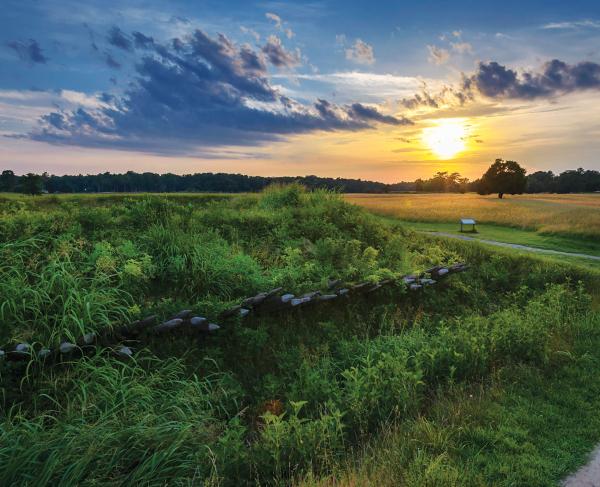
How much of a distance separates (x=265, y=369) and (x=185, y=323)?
141 centimetres

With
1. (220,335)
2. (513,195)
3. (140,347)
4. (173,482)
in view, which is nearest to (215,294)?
(220,335)

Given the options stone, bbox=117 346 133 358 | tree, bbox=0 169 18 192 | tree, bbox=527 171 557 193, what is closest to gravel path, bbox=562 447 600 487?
stone, bbox=117 346 133 358

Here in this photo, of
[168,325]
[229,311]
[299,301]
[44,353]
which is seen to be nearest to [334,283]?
[299,301]

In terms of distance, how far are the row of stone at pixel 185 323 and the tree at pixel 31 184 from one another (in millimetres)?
33136

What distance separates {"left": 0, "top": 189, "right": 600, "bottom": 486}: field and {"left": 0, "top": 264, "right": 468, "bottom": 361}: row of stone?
0.10 meters

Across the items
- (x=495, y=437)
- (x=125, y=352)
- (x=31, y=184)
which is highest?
(x=31, y=184)

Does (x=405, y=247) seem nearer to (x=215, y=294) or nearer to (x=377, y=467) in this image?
(x=215, y=294)

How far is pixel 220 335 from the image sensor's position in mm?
6969

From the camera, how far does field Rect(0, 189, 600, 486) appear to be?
413cm

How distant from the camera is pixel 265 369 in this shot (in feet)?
22.3

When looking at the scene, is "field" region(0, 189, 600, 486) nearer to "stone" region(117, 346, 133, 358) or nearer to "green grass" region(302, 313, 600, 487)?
"green grass" region(302, 313, 600, 487)

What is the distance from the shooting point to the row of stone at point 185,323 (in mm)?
5504

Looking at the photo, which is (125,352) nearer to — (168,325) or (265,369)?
(168,325)

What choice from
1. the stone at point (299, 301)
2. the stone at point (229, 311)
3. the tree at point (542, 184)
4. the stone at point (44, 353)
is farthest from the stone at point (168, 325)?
the tree at point (542, 184)
